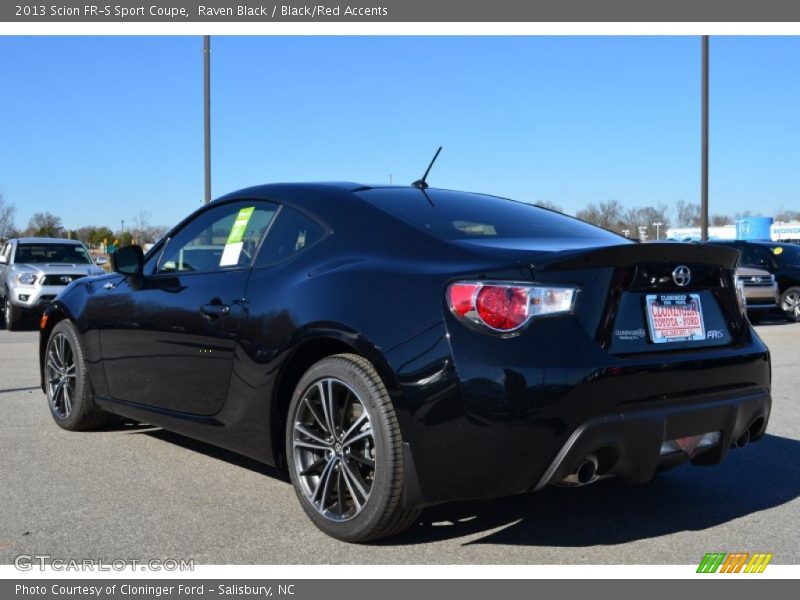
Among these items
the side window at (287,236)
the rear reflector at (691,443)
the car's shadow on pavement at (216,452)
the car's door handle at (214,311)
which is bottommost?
the car's shadow on pavement at (216,452)

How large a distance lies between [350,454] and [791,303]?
16.6 m

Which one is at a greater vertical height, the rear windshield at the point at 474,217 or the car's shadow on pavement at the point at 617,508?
the rear windshield at the point at 474,217

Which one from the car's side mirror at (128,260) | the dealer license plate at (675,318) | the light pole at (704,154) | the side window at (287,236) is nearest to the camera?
the dealer license plate at (675,318)

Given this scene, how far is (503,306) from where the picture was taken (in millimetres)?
3352

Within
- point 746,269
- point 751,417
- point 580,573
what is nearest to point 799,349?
point 746,269

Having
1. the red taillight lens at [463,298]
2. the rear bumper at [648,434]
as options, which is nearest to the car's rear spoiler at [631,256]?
the red taillight lens at [463,298]

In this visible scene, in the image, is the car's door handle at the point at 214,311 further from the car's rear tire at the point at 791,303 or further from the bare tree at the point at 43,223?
the bare tree at the point at 43,223

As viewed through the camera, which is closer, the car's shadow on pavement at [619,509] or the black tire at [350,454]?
the black tire at [350,454]

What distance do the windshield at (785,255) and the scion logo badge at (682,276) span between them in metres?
15.8

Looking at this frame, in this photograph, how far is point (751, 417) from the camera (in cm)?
388

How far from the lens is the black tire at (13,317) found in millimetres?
15312

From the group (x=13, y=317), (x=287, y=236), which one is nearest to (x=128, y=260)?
(x=287, y=236)

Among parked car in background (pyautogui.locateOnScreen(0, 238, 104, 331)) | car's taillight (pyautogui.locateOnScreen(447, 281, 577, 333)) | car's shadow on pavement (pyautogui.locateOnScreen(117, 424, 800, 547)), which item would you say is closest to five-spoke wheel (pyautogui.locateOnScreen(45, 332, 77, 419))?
car's shadow on pavement (pyautogui.locateOnScreen(117, 424, 800, 547))

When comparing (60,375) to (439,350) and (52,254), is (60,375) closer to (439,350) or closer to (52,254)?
(439,350)
